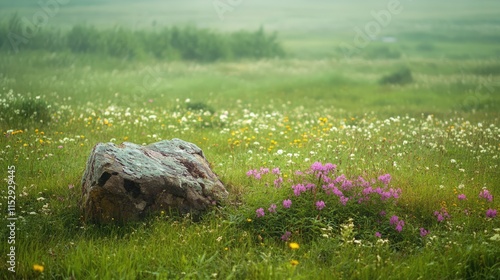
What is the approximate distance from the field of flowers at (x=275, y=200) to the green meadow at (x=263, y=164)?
0.03 metres

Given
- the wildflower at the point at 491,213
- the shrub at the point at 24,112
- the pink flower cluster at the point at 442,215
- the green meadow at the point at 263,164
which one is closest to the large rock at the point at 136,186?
the green meadow at the point at 263,164

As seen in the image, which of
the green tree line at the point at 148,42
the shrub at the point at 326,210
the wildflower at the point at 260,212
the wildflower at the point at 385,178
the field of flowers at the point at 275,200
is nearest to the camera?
the field of flowers at the point at 275,200

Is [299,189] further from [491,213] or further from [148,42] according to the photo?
[148,42]

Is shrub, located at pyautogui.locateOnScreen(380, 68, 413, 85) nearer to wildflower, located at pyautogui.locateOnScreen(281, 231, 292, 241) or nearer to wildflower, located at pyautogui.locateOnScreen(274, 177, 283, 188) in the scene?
wildflower, located at pyautogui.locateOnScreen(274, 177, 283, 188)

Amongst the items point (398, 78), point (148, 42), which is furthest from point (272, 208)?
point (148, 42)

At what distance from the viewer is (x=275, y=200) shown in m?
7.29

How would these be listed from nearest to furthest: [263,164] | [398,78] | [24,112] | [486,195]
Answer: [486,195], [263,164], [24,112], [398,78]

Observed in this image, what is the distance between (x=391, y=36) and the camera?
1398 inches

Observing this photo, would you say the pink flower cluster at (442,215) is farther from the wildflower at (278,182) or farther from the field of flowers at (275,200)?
the wildflower at (278,182)

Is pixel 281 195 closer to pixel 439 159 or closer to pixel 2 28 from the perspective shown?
pixel 439 159

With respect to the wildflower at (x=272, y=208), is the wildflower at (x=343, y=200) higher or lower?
higher

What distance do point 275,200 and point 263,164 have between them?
224 centimetres

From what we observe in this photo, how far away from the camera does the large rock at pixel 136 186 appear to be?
22.6 ft

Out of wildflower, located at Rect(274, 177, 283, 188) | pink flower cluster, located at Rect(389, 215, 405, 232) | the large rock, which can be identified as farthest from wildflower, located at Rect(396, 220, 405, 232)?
the large rock
